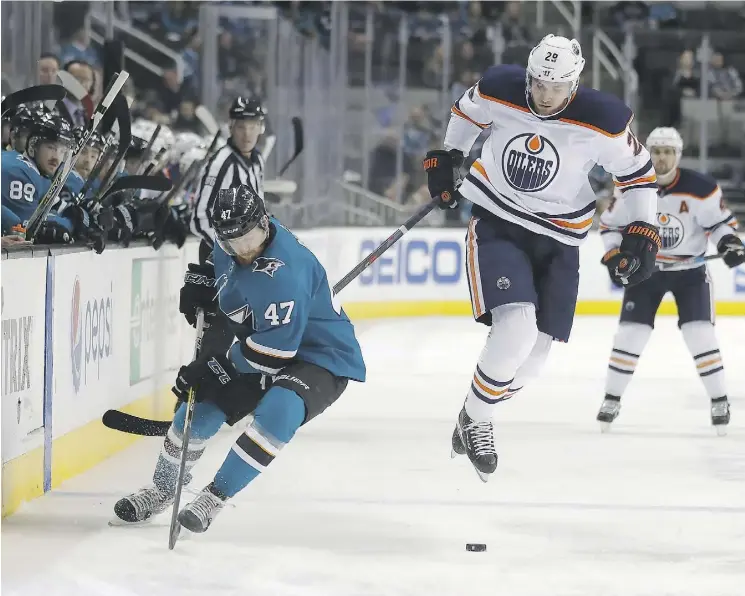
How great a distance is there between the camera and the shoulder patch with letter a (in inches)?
124

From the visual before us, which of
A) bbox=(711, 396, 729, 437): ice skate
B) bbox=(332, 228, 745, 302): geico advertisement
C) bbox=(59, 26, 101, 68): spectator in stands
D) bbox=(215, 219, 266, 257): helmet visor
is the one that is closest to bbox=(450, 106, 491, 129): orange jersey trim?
bbox=(215, 219, 266, 257): helmet visor

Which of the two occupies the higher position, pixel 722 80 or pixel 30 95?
pixel 722 80

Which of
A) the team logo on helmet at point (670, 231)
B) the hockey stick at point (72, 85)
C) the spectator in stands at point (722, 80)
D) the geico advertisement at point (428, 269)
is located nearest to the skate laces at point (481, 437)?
the team logo on helmet at point (670, 231)

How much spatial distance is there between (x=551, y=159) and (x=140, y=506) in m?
1.46

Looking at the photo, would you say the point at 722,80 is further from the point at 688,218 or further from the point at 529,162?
the point at 529,162

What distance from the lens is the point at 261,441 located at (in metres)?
3.19

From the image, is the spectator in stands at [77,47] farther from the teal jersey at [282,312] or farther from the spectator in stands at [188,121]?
the teal jersey at [282,312]

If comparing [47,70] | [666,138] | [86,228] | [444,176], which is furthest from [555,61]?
[47,70]

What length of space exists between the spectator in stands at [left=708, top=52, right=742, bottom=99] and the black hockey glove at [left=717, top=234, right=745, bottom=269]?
6596 mm

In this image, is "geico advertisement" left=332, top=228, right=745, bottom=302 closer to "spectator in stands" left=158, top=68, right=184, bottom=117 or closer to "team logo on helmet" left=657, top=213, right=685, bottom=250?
"spectator in stands" left=158, top=68, right=184, bottom=117

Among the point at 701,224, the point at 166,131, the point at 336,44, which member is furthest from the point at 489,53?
the point at 701,224

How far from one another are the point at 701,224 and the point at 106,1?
4403 mm

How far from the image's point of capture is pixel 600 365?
762 centimetres

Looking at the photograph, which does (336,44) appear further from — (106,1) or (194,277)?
(194,277)
